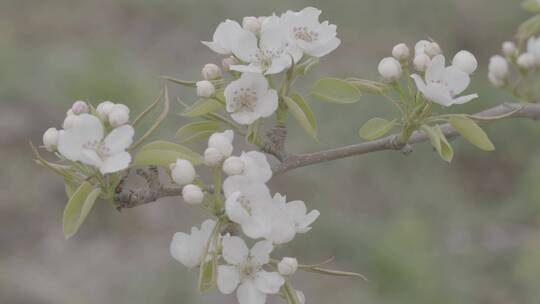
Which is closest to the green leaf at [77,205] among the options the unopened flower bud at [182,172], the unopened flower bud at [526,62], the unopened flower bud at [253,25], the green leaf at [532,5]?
the unopened flower bud at [182,172]

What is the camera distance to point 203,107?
1654 millimetres

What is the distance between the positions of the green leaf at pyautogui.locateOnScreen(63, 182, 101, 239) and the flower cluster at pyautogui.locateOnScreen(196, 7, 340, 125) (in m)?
0.32

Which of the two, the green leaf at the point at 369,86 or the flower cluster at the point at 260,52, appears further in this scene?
the green leaf at the point at 369,86

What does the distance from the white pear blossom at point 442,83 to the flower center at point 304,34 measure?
0.25 metres

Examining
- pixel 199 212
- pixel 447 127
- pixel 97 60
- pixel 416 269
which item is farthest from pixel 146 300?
pixel 447 127

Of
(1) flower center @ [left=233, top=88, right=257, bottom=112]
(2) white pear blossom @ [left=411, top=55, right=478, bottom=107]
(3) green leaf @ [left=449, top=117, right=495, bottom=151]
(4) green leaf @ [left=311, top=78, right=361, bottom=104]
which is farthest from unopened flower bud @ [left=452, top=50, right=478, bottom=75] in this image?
(1) flower center @ [left=233, top=88, right=257, bottom=112]

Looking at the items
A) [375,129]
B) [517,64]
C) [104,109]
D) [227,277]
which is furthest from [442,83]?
[517,64]

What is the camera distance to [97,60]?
6234 mm

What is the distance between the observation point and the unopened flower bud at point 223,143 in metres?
1.52

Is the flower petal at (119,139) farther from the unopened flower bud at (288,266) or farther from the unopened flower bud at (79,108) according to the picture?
the unopened flower bud at (288,266)

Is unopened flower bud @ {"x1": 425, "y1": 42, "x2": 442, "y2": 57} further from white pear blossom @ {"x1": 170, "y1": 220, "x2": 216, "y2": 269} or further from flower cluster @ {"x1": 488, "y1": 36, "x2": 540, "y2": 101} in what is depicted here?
flower cluster @ {"x1": 488, "y1": 36, "x2": 540, "y2": 101}

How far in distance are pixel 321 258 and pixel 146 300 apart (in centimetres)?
127

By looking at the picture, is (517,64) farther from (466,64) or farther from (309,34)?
(309,34)

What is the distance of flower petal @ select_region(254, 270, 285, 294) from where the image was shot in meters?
1.54
